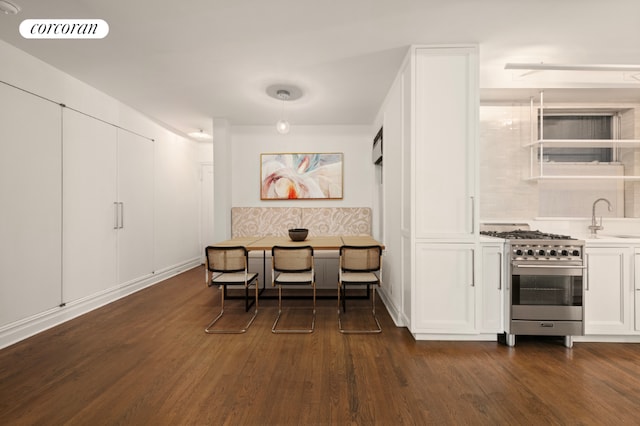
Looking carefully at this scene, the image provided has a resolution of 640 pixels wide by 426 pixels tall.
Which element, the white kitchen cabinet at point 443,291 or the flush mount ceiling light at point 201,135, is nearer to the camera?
the white kitchen cabinet at point 443,291

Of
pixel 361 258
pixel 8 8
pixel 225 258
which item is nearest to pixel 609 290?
pixel 361 258

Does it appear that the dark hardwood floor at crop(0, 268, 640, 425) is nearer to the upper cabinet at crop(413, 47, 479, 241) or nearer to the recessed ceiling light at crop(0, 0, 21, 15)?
the upper cabinet at crop(413, 47, 479, 241)

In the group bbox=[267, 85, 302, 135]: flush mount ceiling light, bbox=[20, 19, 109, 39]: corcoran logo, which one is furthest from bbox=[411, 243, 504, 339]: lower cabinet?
bbox=[20, 19, 109, 39]: corcoran logo

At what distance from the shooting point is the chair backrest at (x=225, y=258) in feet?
11.6

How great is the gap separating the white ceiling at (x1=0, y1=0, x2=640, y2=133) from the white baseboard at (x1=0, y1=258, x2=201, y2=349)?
2695 millimetres

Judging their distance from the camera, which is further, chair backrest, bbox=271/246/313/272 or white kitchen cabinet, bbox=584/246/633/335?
chair backrest, bbox=271/246/313/272

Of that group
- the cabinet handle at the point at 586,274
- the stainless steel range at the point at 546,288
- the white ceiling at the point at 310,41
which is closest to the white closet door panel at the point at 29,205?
the white ceiling at the point at 310,41

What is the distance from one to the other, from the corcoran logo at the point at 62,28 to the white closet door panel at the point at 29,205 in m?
0.92

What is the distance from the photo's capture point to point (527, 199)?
12.5 feet

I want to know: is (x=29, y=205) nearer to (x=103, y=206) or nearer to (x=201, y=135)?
(x=103, y=206)

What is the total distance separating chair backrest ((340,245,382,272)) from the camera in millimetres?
3584

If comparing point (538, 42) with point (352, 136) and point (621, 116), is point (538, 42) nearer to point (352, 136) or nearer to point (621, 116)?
point (621, 116)

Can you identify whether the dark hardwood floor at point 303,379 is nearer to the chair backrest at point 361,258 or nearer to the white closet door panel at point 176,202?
the chair backrest at point 361,258

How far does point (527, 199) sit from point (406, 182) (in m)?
1.78
